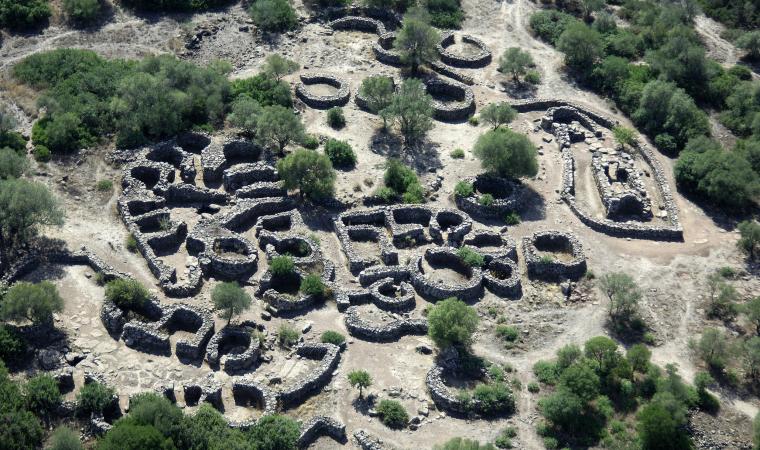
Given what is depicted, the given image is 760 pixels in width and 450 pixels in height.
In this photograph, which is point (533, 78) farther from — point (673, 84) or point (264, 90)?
point (264, 90)

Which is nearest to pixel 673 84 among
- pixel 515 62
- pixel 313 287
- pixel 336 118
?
pixel 515 62

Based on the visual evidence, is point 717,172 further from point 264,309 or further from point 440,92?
point 264,309

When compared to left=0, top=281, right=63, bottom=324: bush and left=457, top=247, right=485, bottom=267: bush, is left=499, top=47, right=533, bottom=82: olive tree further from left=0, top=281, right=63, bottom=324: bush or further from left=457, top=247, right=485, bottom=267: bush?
left=0, top=281, right=63, bottom=324: bush

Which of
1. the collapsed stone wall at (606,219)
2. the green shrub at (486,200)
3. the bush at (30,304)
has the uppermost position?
the bush at (30,304)

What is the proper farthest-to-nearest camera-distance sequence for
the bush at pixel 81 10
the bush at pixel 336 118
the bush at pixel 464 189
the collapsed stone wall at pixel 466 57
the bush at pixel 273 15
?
the bush at pixel 273 15 < the bush at pixel 81 10 < the collapsed stone wall at pixel 466 57 < the bush at pixel 336 118 < the bush at pixel 464 189

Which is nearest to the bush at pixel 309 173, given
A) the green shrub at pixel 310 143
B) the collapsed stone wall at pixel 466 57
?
the green shrub at pixel 310 143

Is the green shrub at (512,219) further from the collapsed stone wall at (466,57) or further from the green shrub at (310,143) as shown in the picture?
the collapsed stone wall at (466,57)
